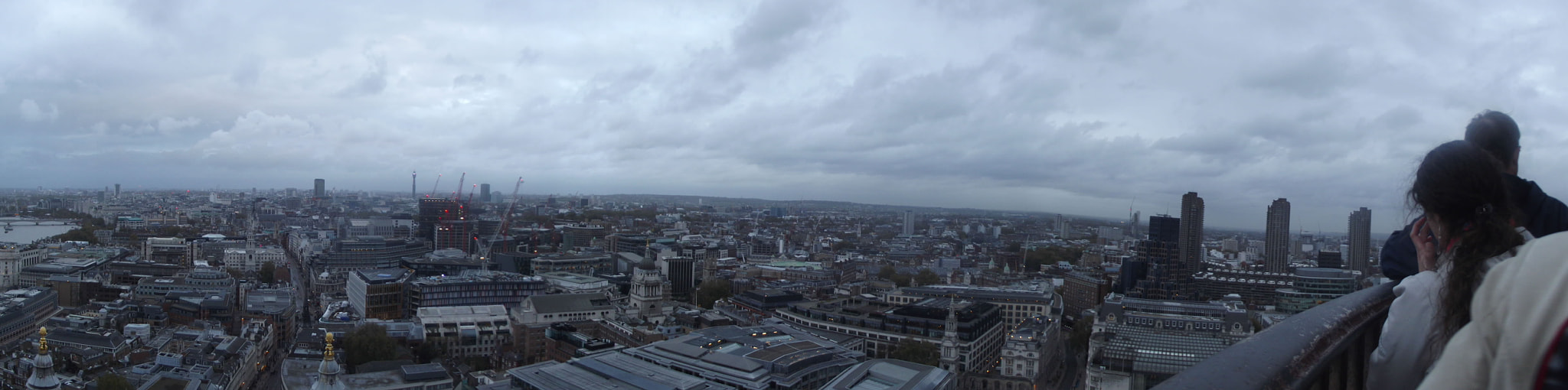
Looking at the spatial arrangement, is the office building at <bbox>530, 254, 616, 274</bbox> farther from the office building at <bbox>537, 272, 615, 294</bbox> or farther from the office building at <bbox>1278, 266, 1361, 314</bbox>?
the office building at <bbox>1278, 266, 1361, 314</bbox>

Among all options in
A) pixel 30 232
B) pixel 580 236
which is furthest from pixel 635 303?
pixel 30 232

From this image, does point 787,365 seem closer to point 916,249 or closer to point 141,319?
point 141,319

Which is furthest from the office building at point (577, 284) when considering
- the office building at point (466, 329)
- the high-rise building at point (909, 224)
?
the high-rise building at point (909, 224)

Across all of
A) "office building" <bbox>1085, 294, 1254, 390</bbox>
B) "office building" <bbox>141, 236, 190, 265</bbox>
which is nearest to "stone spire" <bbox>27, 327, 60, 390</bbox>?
"office building" <bbox>1085, 294, 1254, 390</bbox>

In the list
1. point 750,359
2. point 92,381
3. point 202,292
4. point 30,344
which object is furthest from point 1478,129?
point 202,292

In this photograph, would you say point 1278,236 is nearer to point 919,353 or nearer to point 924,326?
point 924,326

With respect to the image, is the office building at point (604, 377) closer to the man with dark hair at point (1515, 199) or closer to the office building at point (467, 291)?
the man with dark hair at point (1515, 199)
